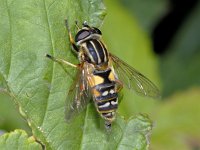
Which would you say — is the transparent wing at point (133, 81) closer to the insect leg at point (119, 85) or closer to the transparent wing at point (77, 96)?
the insect leg at point (119, 85)

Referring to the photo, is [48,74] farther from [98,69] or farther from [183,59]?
[183,59]

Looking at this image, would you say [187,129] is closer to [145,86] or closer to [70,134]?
[145,86]

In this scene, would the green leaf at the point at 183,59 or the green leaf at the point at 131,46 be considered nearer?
the green leaf at the point at 131,46

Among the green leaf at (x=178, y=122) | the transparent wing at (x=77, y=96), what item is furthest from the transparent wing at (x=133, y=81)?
the green leaf at (x=178, y=122)

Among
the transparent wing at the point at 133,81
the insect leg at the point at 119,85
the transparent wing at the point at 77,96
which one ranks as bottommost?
the transparent wing at the point at 133,81

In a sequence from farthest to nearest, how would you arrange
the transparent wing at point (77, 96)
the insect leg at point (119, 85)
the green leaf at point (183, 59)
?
the green leaf at point (183, 59), the insect leg at point (119, 85), the transparent wing at point (77, 96)

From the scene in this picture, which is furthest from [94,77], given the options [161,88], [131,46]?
[161,88]
